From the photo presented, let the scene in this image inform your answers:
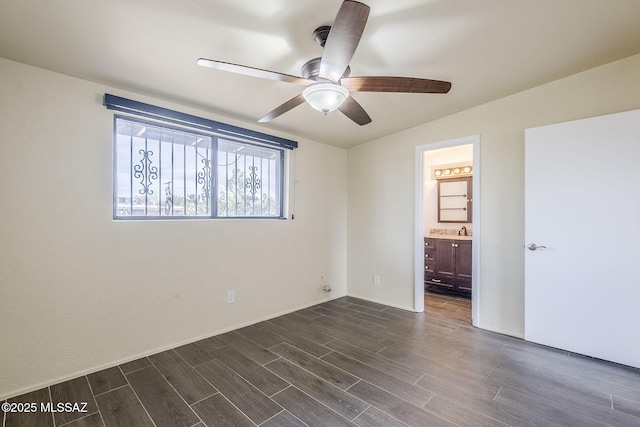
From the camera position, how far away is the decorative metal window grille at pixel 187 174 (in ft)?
8.24

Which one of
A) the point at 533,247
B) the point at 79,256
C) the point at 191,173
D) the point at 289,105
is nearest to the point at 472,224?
the point at 533,247

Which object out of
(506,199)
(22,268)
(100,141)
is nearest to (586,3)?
(506,199)

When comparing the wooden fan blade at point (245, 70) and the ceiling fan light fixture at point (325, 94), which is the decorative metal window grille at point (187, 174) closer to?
the wooden fan blade at point (245, 70)

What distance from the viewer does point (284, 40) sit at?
1886 millimetres

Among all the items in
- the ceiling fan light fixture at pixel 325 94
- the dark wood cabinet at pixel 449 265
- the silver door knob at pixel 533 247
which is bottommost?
the dark wood cabinet at pixel 449 265

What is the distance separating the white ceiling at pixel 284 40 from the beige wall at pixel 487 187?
9.4 inches

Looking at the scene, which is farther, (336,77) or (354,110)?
(354,110)

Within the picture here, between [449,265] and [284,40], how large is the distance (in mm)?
3974

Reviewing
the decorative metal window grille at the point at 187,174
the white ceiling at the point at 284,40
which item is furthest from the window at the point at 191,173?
the white ceiling at the point at 284,40

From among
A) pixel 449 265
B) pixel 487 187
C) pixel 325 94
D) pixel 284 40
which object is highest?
pixel 284 40

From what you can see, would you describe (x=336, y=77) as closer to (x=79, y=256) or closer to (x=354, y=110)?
(x=354, y=110)

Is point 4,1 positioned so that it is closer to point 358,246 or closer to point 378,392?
point 378,392

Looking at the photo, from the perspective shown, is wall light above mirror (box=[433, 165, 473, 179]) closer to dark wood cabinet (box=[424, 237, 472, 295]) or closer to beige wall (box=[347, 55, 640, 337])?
dark wood cabinet (box=[424, 237, 472, 295])

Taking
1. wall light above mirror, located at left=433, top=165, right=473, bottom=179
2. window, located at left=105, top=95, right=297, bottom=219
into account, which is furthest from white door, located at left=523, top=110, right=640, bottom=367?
window, located at left=105, top=95, right=297, bottom=219
